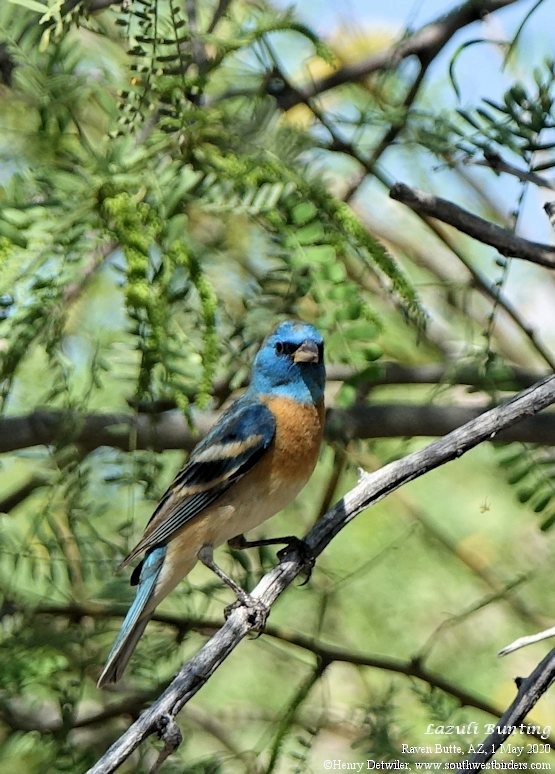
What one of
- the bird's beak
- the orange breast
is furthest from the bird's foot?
the bird's beak

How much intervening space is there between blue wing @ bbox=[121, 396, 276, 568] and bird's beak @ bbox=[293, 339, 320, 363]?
8.8 inches

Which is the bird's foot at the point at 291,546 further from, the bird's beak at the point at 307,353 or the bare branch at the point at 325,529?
the bird's beak at the point at 307,353

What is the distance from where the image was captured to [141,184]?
2.67m

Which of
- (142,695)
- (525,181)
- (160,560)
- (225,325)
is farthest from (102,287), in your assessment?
(525,181)

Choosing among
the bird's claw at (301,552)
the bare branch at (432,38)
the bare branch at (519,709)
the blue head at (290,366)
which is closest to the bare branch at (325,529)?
the bird's claw at (301,552)

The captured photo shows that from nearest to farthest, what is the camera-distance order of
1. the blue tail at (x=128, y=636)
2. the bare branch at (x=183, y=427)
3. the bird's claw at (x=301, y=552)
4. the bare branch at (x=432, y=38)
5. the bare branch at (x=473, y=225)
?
the bare branch at (x=473, y=225) < the bird's claw at (x=301, y=552) < the blue tail at (x=128, y=636) < the bare branch at (x=183, y=427) < the bare branch at (x=432, y=38)

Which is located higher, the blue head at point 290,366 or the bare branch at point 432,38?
the bare branch at point 432,38

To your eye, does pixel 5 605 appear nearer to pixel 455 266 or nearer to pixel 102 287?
pixel 102 287

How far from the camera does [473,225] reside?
8.98 feet

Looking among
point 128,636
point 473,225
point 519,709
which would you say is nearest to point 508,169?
point 473,225

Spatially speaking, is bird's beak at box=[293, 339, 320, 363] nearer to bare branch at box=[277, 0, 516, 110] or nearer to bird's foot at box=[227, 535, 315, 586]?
bird's foot at box=[227, 535, 315, 586]

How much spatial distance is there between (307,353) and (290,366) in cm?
20

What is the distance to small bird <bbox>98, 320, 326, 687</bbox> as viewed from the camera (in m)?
3.43

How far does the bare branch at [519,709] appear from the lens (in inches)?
84.7
